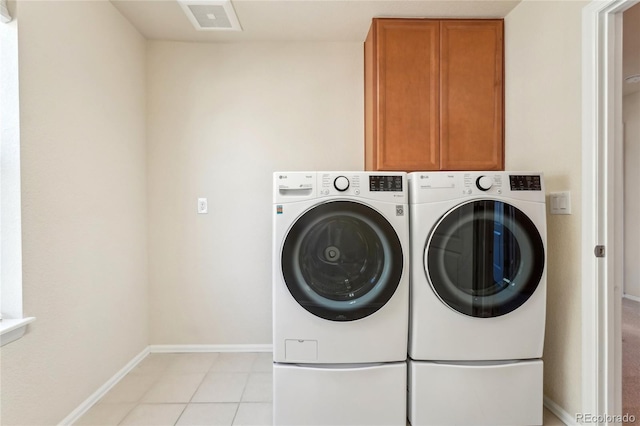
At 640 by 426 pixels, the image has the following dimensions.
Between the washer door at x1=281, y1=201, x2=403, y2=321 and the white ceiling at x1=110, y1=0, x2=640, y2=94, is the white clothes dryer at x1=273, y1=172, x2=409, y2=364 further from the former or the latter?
the white ceiling at x1=110, y1=0, x2=640, y2=94

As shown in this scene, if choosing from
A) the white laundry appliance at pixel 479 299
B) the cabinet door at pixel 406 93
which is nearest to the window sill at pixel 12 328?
the white laundry appliance at pixel 479 299

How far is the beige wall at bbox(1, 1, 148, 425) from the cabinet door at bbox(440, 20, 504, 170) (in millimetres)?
2076

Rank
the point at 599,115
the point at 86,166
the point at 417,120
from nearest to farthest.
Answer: the point at 599,115 → the point at 86,166 → the point at 417,120

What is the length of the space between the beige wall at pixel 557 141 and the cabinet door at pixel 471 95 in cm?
14

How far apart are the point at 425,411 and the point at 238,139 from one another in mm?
2061

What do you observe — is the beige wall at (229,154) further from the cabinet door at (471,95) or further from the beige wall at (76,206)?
the cabinet door at (471,95)

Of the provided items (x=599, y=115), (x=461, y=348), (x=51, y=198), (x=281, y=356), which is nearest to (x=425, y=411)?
(x=461, y=348)

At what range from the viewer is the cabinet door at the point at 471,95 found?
207 centimetres

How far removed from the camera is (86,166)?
1739 millimetres

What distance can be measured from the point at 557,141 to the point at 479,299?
93 centimetres

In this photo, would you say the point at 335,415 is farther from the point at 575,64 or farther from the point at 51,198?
the point at 575,64

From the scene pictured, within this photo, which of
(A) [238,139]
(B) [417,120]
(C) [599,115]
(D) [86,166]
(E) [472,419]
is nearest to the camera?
(C) [599,115]

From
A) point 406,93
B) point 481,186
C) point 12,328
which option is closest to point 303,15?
point 406,93

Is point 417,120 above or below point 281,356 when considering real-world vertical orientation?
above
